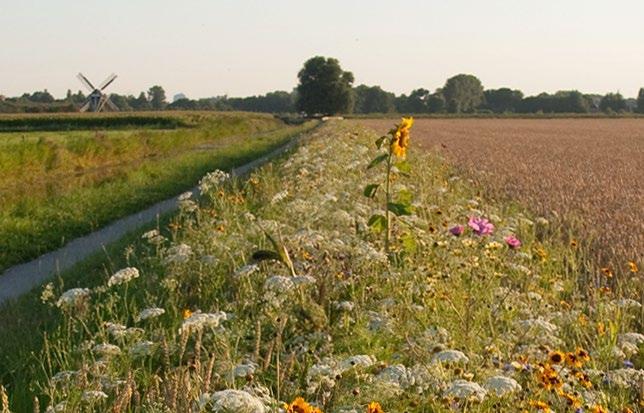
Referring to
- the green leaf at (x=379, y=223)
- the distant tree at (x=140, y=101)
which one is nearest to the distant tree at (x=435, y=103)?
the distant tree at (x=140, y=101)

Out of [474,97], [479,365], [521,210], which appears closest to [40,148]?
[521,210]

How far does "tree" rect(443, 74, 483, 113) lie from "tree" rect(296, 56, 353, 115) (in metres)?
43.3

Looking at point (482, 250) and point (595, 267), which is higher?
point (482, 250)

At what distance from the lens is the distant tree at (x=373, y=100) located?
143 m

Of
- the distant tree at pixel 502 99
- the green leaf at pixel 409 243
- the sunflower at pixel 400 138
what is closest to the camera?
the green leaf at pixel 409 243

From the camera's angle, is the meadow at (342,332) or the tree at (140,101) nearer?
the meadow at (342,332)

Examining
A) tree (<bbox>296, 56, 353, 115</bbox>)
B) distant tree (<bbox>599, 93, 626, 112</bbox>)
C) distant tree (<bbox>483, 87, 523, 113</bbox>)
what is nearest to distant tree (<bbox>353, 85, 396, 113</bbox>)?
distant tree (<bbox>483, 87, 523, 113</bbox>)

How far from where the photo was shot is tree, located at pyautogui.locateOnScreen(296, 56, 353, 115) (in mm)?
101625

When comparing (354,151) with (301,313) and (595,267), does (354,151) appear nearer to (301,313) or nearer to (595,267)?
(595,267)

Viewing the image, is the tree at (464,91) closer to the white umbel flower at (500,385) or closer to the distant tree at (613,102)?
the distant tree at (613,102)

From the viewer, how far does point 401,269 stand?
5336 millimetres

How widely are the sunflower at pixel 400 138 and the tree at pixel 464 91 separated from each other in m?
139

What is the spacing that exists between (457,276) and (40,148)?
19.9 meters

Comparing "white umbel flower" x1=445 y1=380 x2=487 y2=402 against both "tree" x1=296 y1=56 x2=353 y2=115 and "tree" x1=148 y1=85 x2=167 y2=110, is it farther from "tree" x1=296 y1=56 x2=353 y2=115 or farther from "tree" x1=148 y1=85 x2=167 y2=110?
"tree" x1=148 y1=85 x2=167 y2=110
